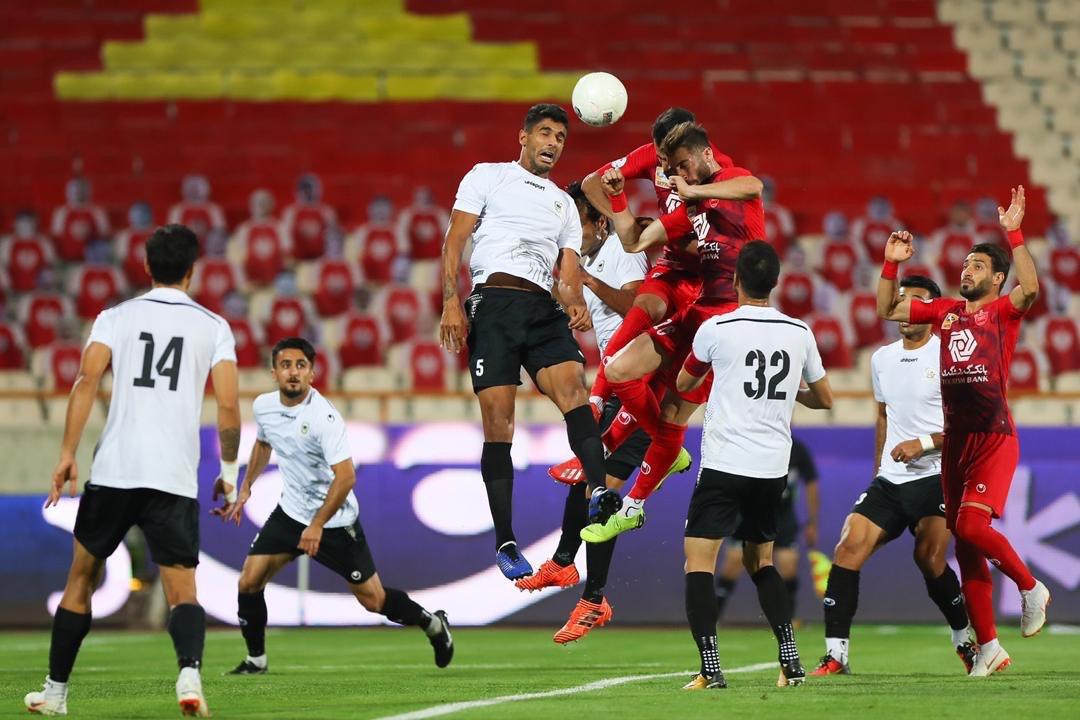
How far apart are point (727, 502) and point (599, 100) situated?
2351 millimetres

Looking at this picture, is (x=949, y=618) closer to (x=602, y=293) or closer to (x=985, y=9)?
(x=602, y=293)

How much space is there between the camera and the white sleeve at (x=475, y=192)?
28.2 feet

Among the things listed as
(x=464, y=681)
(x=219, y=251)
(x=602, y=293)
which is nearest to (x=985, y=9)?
(x=219, y=251)

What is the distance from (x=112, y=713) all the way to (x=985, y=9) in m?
20.0

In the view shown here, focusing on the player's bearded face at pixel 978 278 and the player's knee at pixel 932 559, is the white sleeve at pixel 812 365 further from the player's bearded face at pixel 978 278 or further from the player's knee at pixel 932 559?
the player's knee at pixel 932 559

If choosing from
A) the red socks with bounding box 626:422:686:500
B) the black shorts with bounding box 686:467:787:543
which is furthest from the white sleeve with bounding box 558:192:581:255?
the black shorts with bounding box 686:467:787:543

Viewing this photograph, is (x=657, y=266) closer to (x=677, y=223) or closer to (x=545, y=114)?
(x=677, y=223)

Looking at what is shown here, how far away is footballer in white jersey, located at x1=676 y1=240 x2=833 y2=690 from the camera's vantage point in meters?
7.55

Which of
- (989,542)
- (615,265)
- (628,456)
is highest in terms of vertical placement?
(615,265)

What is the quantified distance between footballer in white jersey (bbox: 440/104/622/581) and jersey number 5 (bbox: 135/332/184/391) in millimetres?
2079

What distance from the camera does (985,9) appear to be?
23.7m

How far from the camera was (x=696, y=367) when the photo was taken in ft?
25.4

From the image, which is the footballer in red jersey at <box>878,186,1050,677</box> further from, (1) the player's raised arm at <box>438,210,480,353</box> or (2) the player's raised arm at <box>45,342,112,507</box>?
(2) the player's raised arm at <box>45,342,112,507</box>

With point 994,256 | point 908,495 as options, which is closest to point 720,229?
point 994,256
